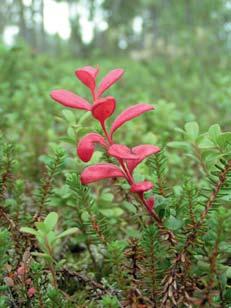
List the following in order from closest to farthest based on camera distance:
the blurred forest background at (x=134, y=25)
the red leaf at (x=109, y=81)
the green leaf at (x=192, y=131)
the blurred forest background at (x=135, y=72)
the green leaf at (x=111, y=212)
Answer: the red leaf at (x=109, y=81), the green leaf at (x=192, y=131), the green leaf at (x=111, y=212), the blurred forest background at (x=135, y=72), the blurred forest background at (x=134, y=25)

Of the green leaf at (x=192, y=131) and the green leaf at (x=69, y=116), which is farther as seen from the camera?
the green leaf at (x=69, y=116)

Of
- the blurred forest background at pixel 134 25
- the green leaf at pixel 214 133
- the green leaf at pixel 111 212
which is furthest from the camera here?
the blurred forest background at pixel 134 25

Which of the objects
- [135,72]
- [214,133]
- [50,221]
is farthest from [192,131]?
[135,72]

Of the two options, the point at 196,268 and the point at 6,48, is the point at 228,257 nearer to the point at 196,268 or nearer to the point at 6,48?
the point at 196,268

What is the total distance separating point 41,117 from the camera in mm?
3445

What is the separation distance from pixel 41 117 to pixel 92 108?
2.53m

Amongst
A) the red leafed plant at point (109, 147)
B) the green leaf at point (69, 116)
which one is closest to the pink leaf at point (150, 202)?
the red leafed plant at point (109, 147)


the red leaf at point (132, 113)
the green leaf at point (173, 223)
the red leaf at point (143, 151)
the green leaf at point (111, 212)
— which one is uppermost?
the red leaf at point (132, 113)

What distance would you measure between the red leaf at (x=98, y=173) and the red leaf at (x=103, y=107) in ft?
0.37

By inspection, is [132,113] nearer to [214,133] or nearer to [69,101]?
[69,101]

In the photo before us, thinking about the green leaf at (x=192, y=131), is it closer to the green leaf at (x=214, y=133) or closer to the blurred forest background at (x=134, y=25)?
the green leaf at (x=214, y=133)

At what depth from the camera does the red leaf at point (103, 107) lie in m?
0.96

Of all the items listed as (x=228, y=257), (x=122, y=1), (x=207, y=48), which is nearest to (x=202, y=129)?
(x=228, y=257)

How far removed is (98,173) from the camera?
0.98 m
